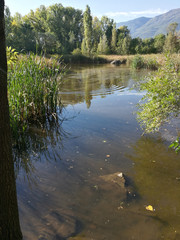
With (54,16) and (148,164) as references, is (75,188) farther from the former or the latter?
→ (54,16)

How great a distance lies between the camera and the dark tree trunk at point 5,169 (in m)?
1.51

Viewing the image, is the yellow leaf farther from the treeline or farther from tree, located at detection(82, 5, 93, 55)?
tree, located at detection(82, 5, 93, 55)

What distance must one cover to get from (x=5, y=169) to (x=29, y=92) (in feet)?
11.6

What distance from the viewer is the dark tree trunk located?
1.51 meters

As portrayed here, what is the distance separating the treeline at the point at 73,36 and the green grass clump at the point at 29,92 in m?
20.5

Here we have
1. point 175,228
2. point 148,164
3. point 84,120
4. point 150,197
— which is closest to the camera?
point 175,228

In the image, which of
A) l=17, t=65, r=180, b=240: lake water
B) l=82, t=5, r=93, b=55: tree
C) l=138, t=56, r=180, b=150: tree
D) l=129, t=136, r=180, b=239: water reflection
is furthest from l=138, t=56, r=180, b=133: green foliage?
l=82, t=5, r=93, b=55: tree

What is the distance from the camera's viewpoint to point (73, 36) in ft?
162

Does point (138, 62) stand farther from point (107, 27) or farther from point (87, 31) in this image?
point (107, 27)

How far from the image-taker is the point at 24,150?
4172 mm

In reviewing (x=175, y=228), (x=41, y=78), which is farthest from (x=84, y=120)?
(x=175, y=228)

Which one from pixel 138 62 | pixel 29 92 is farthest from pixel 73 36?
pixel 29 92

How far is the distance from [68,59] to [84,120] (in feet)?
101

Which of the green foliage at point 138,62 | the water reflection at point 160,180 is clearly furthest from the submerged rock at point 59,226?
the green foliage at point 138,62
